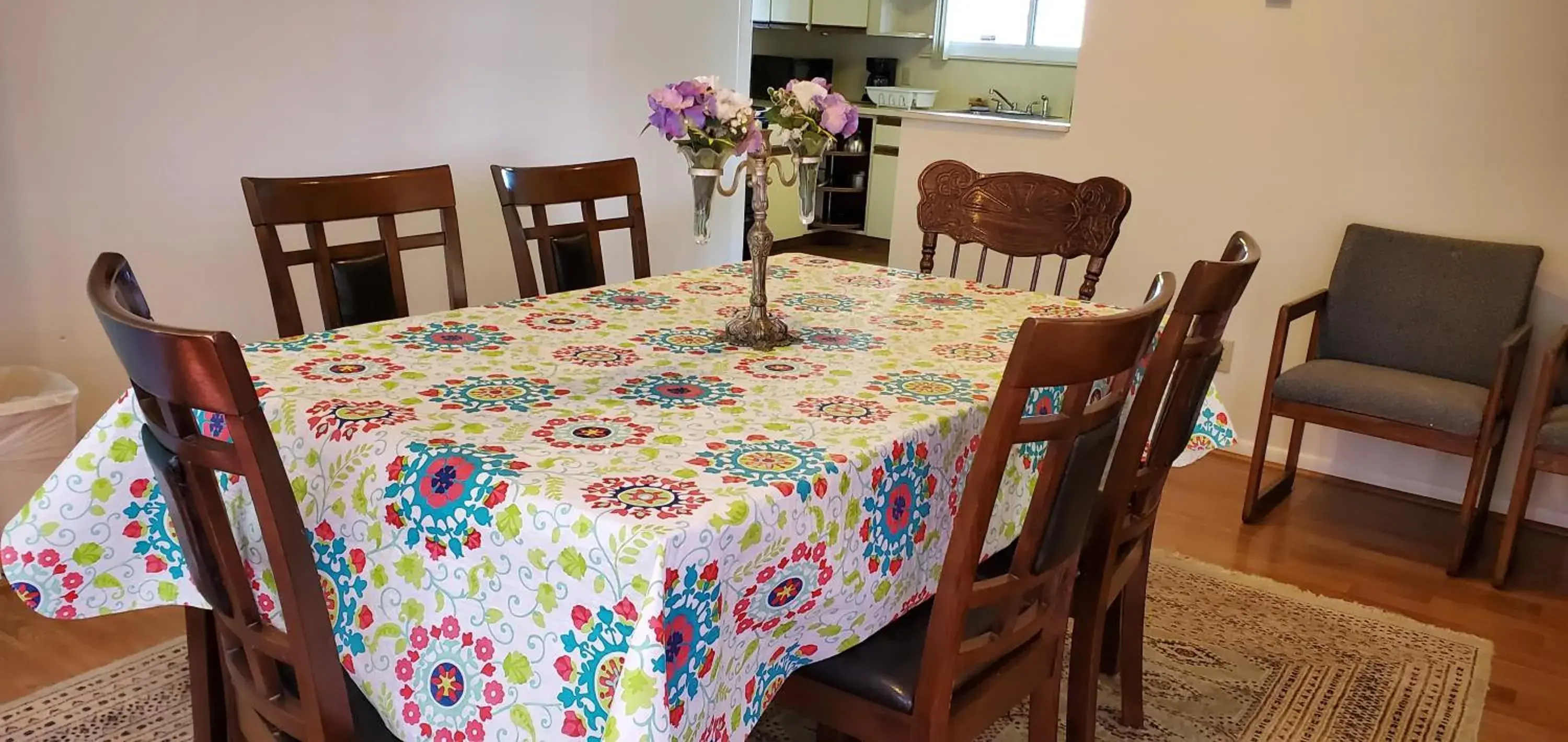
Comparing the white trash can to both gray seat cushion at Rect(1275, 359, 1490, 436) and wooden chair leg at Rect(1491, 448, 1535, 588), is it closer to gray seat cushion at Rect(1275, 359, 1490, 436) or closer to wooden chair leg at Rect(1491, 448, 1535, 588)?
gray seat cushion at Rect(1275, 359, 1490, 436)

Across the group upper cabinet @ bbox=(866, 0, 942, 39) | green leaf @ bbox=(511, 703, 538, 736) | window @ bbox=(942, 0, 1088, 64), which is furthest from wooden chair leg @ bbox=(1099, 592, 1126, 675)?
upper cabinet @ bbox=(866, 0, 942, 39)

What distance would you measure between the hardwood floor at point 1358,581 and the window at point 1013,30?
346 centimetres

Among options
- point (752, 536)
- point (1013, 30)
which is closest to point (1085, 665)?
point (752, 536)

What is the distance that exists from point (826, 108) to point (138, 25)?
1.78 metres

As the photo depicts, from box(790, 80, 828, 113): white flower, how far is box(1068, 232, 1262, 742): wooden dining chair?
632 millimetres

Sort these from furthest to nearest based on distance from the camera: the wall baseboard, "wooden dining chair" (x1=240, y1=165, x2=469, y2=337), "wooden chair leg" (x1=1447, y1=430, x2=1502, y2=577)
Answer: the wall baseboard, "wooden chair leg" (x1=1447, y1=430, x2=1502, y2=577), "wooden dining chair" (x1=240, y1=165, x2=469, y2=337)

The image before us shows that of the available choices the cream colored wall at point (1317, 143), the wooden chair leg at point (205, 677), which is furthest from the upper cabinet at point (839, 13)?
the wooden chair leg at point (205, 677)

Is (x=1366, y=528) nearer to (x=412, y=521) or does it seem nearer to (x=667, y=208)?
(x=667, y=208)

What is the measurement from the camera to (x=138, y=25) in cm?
262

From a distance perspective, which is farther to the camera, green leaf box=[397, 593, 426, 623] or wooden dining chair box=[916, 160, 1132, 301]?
wooden dining chair box=[916, 160, 1132, 301]

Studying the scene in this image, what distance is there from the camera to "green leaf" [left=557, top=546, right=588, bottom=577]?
3.66 feet

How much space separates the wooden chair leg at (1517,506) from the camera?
2760mm

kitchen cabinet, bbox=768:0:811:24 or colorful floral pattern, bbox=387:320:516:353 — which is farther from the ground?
kitchen cabinet, bbox=768:0:811:24

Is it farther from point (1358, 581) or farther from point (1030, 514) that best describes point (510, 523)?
point (1358, 581)
